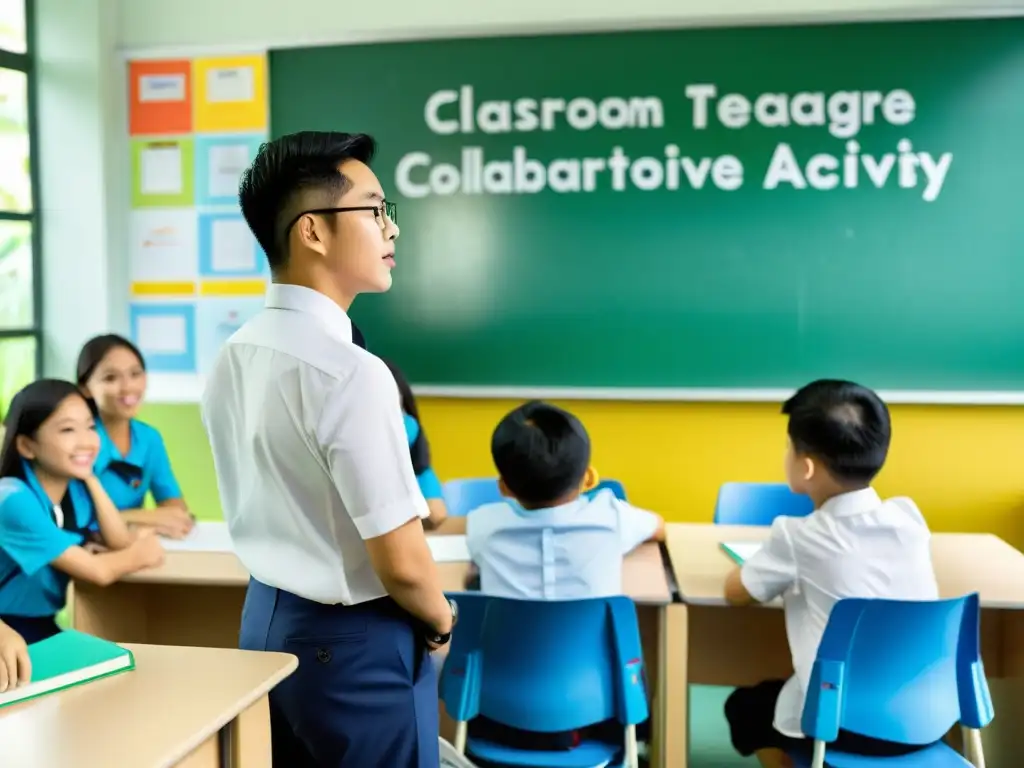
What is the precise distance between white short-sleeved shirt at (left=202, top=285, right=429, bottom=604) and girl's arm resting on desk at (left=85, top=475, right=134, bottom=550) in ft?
3.80

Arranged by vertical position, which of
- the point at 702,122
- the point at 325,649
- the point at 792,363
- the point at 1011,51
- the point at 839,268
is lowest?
the point at 325,649

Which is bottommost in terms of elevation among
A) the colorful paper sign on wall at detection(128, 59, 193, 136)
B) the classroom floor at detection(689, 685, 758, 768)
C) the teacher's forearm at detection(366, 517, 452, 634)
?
the classroom floor at detection(689, 685, 758, 768)

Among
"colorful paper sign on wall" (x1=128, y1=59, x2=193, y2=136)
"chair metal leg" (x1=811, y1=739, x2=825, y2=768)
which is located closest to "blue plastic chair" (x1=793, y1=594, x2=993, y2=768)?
"chair metal leg" (x1=811, y1=739, x2=825, y2=768)

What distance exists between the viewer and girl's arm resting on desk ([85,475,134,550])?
2.31 meters

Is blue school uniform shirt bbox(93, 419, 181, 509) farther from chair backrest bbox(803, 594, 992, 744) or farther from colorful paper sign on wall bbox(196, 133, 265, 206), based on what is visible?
chair backrest bbox(803, 594, 992, 744)

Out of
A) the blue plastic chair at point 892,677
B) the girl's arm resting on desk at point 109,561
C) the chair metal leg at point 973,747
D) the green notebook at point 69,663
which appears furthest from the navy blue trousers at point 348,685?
the chair metal leg at point 973,747

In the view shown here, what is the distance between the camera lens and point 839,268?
3.35m

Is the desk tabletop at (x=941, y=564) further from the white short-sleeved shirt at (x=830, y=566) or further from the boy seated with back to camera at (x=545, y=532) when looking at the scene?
the boy seated with back to camera at (x=545, y=532)

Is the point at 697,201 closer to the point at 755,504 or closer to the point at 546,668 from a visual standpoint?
the point at 755,504

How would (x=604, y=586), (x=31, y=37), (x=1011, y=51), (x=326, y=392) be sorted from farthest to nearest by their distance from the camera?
(x=31, y=37)
(x=1011, y=51)
(x=604, y=586)
(x=326, y=392)

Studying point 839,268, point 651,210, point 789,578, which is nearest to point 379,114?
point 651,210

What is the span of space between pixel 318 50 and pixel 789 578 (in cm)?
276

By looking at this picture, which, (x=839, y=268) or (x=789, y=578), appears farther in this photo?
(x=839, y=268)

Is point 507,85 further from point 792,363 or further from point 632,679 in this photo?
point 632,679
